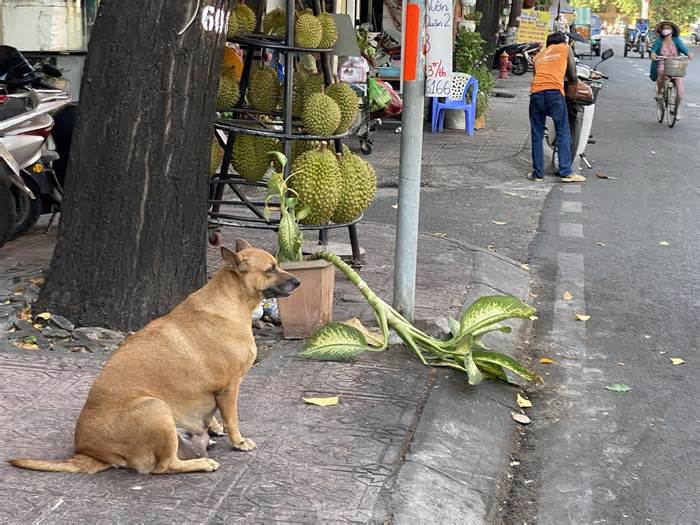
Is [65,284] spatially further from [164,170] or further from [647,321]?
[647,321]

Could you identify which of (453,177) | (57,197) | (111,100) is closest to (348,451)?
(111,100)

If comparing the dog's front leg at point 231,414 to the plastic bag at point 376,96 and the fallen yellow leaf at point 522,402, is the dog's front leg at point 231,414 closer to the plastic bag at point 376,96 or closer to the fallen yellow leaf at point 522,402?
the fallen yellow leaf at point 522,402

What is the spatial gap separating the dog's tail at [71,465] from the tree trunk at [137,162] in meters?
1.84

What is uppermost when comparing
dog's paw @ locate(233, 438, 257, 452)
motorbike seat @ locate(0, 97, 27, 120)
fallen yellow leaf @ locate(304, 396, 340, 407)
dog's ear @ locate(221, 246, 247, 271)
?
motorbike seat @ locate(0, 97, 27, 120)

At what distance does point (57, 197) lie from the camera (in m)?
7.79

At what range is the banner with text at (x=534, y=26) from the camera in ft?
88.5

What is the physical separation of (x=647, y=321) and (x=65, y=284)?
3.89m

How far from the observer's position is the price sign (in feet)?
Result: 19.4

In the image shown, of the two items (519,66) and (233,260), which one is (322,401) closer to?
(233,260)

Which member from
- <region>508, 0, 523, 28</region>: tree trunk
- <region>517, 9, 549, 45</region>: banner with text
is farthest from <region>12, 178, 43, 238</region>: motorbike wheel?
<region>508, 0, 523, 28</region>: tree trunk

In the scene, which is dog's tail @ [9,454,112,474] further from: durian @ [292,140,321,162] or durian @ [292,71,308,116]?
durian @ [292,71,308,116]

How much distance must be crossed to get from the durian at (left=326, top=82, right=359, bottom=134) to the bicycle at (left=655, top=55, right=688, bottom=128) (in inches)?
458

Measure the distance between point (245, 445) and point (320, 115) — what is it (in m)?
3.04

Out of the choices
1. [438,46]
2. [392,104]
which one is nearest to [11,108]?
[438,46]
